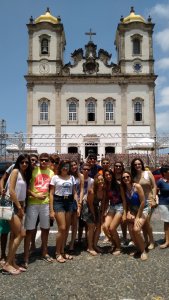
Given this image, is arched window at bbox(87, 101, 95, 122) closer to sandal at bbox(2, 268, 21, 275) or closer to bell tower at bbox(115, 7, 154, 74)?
bell tower at bbox(115, 7, 154, 74)

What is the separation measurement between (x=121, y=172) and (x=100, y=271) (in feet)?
5.98

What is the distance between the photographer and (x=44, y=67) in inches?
1391

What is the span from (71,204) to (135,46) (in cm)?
3324

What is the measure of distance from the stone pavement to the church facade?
27403mm

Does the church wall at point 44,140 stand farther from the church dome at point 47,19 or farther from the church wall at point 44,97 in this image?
the church dome at point 47,19

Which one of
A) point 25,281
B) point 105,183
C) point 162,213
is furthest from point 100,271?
point 162,213

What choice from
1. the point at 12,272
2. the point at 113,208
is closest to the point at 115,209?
the point at 113,208

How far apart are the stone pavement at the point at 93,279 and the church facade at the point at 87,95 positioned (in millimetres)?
27403

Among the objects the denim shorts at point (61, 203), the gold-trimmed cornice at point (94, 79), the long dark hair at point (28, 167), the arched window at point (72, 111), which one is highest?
the gold-trimmed cornice at point (94, 79)

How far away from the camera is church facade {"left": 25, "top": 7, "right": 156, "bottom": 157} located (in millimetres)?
33906

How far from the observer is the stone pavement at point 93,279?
14.6 ft

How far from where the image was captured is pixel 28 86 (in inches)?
1359

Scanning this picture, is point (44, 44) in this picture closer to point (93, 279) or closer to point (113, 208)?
point (113, 208)

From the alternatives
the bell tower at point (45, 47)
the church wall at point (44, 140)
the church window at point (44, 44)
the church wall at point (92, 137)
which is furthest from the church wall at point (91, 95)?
the church window at point (44, 44)
